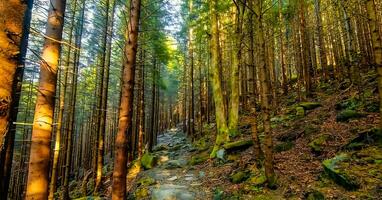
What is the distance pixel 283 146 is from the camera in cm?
897

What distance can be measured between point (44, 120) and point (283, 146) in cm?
729

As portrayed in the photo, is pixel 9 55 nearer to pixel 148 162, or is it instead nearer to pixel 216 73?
pixel 216 73

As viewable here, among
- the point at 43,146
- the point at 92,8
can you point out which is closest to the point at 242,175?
the point at 43,146

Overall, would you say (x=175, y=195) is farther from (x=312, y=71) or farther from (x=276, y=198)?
(x=312, y=71)

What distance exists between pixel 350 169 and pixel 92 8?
1413 centimetres

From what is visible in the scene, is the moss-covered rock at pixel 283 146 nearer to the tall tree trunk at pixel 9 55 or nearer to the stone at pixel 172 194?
the stone at pixel 172 194

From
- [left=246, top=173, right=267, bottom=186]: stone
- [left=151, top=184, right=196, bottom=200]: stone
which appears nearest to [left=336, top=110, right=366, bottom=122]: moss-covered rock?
[left=246, top=173, right=267, bottom=186]: stone

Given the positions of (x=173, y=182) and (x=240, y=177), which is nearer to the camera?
(x=240, y=177)

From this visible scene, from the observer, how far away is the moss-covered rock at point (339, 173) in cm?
553

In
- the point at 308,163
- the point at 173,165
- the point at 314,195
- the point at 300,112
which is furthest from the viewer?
the point at 173,165

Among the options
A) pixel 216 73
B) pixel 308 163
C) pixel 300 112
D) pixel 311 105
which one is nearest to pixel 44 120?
pixel 308 163

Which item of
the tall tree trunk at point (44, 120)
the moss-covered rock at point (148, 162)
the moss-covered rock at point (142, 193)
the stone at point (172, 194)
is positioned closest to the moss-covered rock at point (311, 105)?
the stone at point (172, 194)

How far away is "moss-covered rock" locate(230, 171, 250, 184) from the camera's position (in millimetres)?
7824

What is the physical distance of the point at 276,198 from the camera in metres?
6.19
